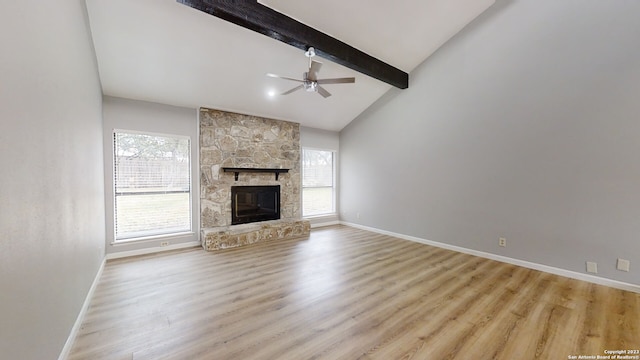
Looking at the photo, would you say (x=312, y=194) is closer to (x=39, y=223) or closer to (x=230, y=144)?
(x=230, y=144)

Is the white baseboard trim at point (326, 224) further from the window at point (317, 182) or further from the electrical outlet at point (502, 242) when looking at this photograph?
the electrical outlet at point (502, 242)

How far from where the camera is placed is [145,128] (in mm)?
4211

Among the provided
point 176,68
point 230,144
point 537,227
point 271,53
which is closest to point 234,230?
point 230,144

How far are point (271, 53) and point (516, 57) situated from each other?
3772 millimetres

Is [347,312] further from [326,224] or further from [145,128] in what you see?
[145,128]

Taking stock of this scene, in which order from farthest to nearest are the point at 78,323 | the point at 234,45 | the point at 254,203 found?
the point at 254,203 → the point at 234,45 → the point at 78,323

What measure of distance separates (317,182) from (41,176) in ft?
17.8

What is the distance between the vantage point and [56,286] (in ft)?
5.49

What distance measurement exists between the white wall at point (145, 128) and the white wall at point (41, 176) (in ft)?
5.66

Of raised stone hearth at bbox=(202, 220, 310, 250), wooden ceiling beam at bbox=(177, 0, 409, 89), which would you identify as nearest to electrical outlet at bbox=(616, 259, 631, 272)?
wooden ceiling beam at bbox=(177, 0, 409, 89)

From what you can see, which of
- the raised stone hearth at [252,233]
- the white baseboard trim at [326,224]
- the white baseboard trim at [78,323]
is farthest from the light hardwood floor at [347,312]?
the white baseboard trim at [326,224]

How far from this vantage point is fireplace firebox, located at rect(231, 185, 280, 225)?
5.12 meters

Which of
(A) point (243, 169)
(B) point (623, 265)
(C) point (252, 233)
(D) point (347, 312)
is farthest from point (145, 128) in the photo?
(B) point (623, 265)

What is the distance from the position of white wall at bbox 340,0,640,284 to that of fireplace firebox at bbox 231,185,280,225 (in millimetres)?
2909
